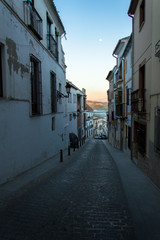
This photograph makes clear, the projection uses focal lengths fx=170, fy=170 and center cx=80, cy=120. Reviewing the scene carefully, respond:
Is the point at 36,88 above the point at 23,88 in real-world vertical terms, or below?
above

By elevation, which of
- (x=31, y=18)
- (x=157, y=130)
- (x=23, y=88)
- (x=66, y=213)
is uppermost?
(x=31, y=18)

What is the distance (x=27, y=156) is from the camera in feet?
22.0

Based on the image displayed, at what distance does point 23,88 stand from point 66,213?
15.4 ft

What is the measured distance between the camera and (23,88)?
6383mm

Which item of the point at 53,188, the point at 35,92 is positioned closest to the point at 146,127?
the point at 53,188

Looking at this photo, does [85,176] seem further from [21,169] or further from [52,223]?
[52,223]

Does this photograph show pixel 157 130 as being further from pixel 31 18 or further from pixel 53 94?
pixel 53 94

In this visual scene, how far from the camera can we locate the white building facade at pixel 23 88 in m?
5.13

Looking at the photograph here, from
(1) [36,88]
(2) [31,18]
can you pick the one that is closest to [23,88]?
(1) [36,88]

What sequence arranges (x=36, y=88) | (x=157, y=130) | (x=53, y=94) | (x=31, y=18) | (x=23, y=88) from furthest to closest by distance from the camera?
(x=53, y=94), (x=36, y=88), (x=31, y=18), (x=23, y=88), (x=157, y=130)

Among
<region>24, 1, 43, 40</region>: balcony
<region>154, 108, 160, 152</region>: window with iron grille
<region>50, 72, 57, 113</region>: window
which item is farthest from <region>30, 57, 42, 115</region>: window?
<region>154, 108, 160, 152</region>: window with iron grille

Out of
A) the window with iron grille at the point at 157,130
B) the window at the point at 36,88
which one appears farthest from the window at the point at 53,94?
the window with iron grille at the point at 157,130

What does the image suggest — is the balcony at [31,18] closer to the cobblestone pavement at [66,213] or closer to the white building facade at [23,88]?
the white building facade at [23,88]

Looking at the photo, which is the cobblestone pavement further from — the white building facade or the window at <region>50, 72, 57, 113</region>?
the window at <region>50, 72, 57, 113</region>
